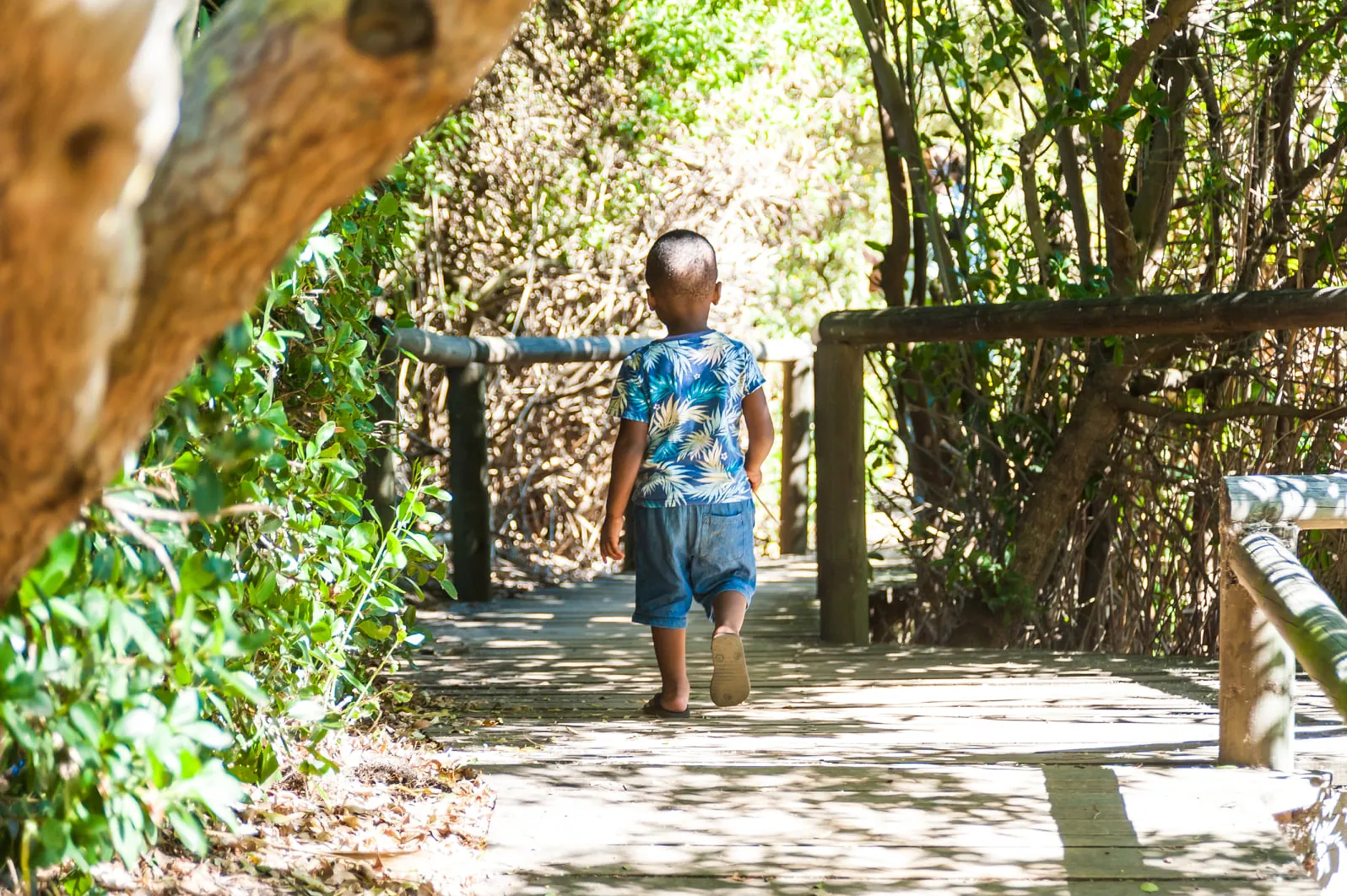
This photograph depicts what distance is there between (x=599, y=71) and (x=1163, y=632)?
15.1 ft

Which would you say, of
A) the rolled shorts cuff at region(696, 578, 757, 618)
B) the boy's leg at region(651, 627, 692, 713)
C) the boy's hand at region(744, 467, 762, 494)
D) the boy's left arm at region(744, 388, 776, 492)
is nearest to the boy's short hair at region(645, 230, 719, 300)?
the boy's left arm at region(744, 388, 776, 492)

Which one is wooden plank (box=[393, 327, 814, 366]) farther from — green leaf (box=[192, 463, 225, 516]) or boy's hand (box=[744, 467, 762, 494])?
green leaf (box=[192, 463, 225, 516])

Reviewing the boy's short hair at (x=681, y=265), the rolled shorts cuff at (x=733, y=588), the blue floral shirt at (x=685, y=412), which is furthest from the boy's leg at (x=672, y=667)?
the boy's short hair at (x=681, y=265)

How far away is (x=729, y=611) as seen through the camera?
3760 mm

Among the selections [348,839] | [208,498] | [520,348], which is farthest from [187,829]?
[520,348]

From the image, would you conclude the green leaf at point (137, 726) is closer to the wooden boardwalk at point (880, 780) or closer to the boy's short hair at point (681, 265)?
the wooden boardwalk at point (880, 780)

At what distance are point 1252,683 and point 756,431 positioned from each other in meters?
1.48

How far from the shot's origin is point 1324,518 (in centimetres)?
294

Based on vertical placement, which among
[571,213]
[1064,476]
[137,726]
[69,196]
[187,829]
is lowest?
[187,829]

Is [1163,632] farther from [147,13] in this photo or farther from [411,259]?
[147,13]

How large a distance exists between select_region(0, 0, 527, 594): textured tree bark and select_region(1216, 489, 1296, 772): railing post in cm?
225

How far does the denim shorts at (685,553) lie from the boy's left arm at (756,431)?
0.13 metres

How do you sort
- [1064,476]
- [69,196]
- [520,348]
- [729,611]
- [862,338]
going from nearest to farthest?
[69,196] → [729,611] → [862,338] → [1064,476] → [520,348]

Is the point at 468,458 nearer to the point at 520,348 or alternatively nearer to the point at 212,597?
the point at 520,348
